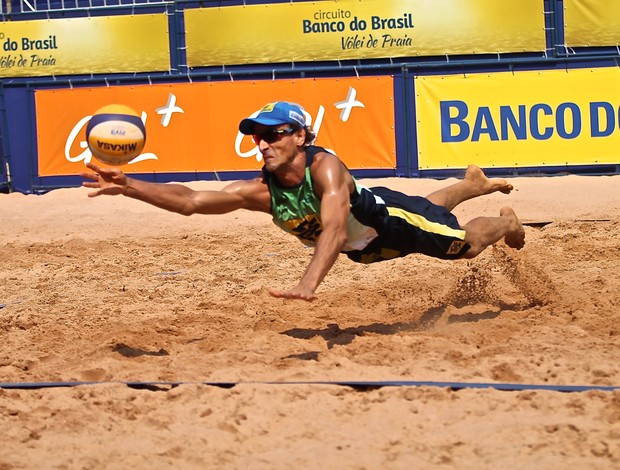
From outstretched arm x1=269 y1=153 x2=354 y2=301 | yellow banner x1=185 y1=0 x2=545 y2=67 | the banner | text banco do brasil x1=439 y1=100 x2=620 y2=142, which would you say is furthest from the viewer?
yellow banner x1=185 y1=0 x2=545 y2=67

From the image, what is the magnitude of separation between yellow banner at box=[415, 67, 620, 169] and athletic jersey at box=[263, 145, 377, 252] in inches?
269

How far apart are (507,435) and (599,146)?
9.04m

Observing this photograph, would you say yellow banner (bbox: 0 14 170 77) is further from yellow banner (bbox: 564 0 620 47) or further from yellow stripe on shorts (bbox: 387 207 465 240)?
yellow stripe on shorts (bbox: 387 207 465 240)

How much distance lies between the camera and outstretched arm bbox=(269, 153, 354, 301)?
540 cm

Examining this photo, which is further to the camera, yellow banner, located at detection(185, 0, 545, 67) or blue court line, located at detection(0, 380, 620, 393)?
yellow banner, located at detection(185, 0, 545, 67)

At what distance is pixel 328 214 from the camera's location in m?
5.65

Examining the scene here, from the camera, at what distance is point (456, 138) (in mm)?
12844

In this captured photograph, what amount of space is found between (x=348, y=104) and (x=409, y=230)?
6.97 metres

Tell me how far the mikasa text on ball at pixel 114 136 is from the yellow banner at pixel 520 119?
7.41m

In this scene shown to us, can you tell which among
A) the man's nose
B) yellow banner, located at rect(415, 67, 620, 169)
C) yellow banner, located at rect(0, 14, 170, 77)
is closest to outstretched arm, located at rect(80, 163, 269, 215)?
the man's nose

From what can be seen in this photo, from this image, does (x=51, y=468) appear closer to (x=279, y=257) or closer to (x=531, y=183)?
(x=279, y=257)

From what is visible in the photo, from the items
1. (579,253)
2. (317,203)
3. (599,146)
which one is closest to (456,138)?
(599,146)

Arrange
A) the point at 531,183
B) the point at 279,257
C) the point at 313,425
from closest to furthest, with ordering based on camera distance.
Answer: the point at 313,425 → the point at 279,257 → the point at 531,183

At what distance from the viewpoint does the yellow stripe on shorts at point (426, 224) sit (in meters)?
6.37
